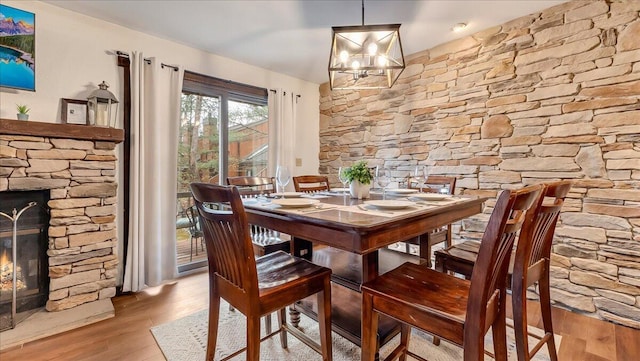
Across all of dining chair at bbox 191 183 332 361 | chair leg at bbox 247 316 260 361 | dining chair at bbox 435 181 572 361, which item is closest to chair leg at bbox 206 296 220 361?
dining chair at bbox 191 183 332 361

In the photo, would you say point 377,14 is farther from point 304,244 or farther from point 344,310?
point 344,310

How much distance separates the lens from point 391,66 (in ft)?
6.09

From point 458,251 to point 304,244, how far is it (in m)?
1.00

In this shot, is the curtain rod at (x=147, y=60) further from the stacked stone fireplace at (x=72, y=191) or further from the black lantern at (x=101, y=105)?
the stacked stone fireplace at (x=72, y=191)

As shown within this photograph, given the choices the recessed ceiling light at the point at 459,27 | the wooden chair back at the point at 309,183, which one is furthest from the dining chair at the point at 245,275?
the recessed ceiling light at the point at 459,27

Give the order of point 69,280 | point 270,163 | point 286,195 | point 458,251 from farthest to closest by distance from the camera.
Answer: point 270,163 → point 69,280 → point 286,195 → point 458,251

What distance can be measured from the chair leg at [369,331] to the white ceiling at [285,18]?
215 cm

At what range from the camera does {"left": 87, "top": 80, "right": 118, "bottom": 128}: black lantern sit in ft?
7.67

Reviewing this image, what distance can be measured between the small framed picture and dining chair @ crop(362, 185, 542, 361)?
8.50 ft

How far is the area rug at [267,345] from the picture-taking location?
1697 mm

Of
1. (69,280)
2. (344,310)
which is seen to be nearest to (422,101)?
(344,310)

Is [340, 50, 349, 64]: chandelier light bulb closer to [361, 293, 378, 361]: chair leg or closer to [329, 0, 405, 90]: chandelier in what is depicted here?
[329, 0, 405, 90]: chandelier

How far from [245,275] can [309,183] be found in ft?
5.40

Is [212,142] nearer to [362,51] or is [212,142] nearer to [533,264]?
[362,51]
